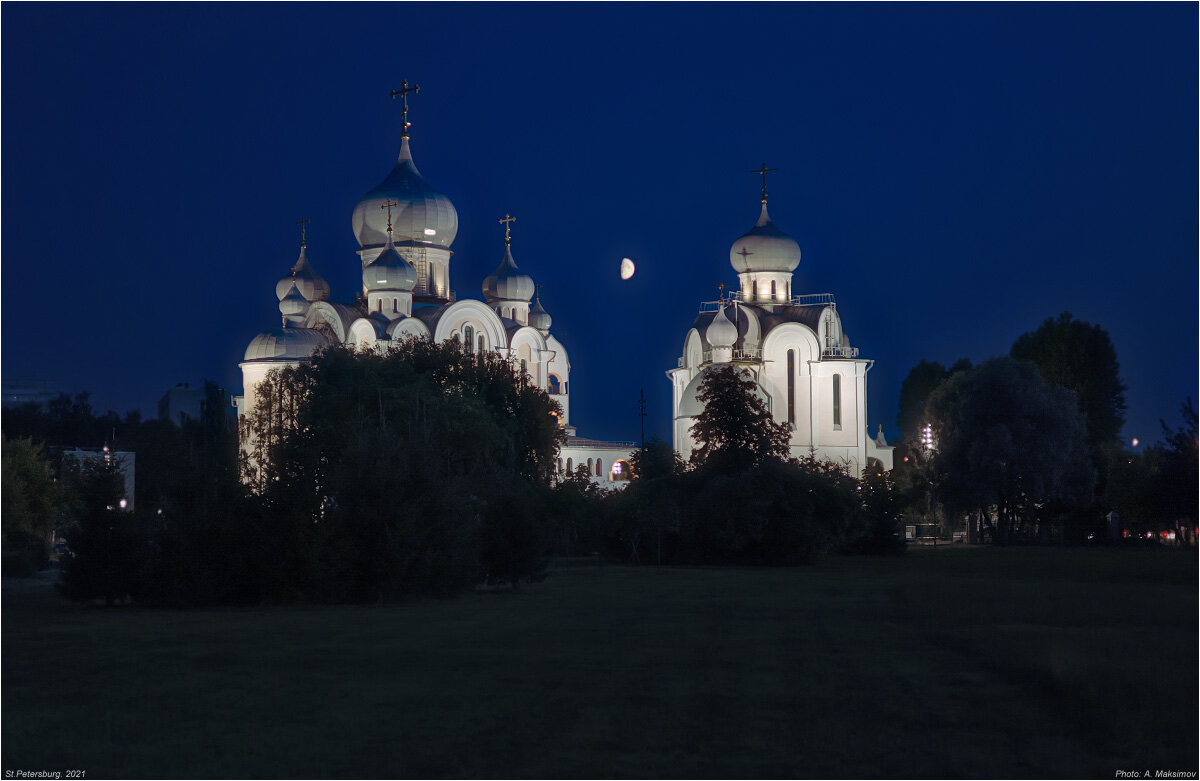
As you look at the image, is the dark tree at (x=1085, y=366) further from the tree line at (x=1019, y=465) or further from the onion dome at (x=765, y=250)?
the onion dome at (x=765, y=250)

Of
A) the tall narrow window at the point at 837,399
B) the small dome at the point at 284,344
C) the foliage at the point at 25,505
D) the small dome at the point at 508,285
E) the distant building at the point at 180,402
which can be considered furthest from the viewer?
the distant building at the point at 180,402

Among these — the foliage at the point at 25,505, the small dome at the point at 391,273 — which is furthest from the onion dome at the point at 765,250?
the foliage at the point at 25,505

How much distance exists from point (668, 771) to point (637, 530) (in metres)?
33.3

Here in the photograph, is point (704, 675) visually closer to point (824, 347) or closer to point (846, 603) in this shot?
point (846, 603)

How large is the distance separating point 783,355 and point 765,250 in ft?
20.3

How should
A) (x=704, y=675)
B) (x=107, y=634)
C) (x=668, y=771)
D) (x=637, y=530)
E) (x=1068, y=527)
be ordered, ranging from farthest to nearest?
1. (x=1068, y=527)
2. (x=637, y=530)
3. (x=107, y=634)
4. (x=704, y=675)
5. (x=668, y=771)

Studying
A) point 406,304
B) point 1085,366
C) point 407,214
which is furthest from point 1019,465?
point 407,214

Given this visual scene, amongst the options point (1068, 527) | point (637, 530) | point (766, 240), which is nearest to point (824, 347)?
point (766, 240)

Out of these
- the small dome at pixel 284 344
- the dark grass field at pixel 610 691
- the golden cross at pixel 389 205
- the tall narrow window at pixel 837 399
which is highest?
the golden cross at pixel 389 205

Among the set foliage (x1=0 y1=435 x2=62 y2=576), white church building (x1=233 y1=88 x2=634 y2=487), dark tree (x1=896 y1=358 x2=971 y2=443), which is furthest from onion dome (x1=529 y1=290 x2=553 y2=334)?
foliage (x1=0 y1=435 x2=62 y2=576)

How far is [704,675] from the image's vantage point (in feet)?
42.6

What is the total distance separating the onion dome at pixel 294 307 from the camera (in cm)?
7775

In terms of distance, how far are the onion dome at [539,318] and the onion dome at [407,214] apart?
9850 millimetres

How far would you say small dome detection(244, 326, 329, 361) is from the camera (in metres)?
70.8
